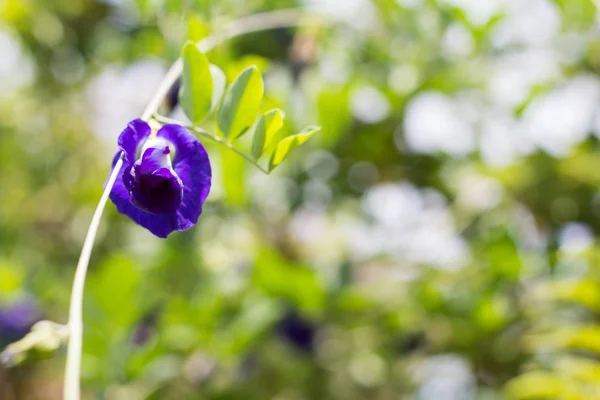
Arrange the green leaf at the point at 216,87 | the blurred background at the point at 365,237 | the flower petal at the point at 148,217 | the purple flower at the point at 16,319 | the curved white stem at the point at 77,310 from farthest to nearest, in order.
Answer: the purple flower at the point at 16,319 < the blurred background at the point at 365,237 < the green leaf at the point at 216,87 < the flower petal at the point at 148,217 < the curved white stem at the point at 77,310

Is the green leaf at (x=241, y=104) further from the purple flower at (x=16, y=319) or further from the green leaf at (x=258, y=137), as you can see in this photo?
the purple flower at (x=16, y=319)

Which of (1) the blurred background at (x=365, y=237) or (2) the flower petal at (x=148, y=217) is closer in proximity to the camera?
(2) the flower petal at (x=148, y=217)

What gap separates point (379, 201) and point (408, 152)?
15cm

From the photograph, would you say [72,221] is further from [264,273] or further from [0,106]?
[264,273]

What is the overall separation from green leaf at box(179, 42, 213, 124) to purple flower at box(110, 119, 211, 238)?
0.10 m

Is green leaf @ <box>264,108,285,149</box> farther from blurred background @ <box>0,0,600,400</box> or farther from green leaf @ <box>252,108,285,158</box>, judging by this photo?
blurred background @ <box>0,0,600,400</box>

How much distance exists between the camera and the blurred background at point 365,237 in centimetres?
115

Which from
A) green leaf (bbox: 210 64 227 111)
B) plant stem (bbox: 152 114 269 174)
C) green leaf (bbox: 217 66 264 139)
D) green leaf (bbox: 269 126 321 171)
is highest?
green leaf (bbox: 210 64 227 111)

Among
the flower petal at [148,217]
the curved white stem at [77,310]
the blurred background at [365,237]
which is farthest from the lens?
the blurred background at [365,237]

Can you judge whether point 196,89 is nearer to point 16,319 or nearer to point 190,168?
point 190,168

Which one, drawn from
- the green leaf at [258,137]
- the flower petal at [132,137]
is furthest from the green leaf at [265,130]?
the flower petal at [132,137]

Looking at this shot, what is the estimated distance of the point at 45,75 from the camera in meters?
1.83

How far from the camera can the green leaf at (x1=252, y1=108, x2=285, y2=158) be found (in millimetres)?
560

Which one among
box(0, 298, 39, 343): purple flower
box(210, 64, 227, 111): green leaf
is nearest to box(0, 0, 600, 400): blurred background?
box(0, 298, 39, 343): purple flower
